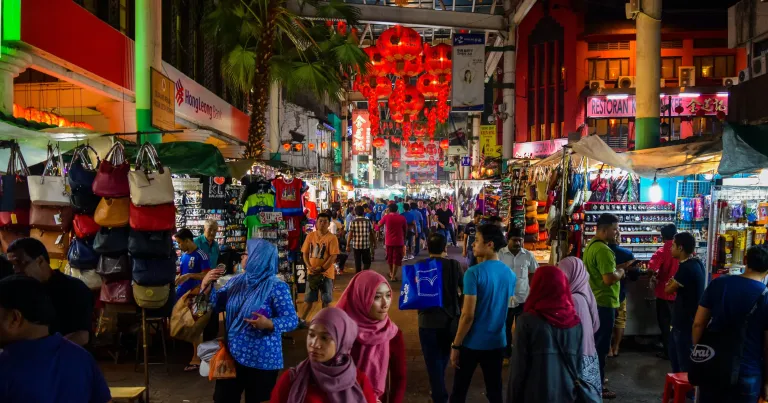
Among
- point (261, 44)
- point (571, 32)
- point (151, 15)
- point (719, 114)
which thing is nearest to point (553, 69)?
point (571, 32)

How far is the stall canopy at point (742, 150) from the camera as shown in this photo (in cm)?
615

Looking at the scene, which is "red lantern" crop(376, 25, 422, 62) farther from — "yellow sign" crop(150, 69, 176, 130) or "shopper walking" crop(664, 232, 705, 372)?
"shopper walking" crop(664, 232, 705, 372)

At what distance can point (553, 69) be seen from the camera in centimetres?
3020

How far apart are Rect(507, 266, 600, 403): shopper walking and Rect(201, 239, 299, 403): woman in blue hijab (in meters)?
1.63

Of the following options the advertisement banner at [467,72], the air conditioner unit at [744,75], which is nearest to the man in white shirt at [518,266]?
the air conditioner unit at [744,75]

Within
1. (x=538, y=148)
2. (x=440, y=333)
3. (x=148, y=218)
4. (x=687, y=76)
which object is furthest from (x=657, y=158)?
(x=538, y=148)

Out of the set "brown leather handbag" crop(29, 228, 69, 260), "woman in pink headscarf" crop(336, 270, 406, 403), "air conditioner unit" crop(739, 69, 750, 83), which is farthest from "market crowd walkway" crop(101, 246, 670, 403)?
"air conditioner unit" crop(739, 69, 750, 83)

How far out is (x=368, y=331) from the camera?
3.63 m

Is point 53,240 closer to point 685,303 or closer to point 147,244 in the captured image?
point 147,244

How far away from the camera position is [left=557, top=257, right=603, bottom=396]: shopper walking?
3.98 m

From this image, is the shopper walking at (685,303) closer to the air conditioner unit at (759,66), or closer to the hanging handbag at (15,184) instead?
the air conditioner unit at (759,66)

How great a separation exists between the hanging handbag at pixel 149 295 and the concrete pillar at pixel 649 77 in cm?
1044

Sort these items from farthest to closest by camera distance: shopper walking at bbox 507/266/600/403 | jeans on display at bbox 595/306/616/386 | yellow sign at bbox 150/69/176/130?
1. yellow sign at bbox 150/69/176/130
2. jeans on display at bbox 595/306/616/386
3. shopper walking at bbox 507/266/600/403

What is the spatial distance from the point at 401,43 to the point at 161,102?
717cm
